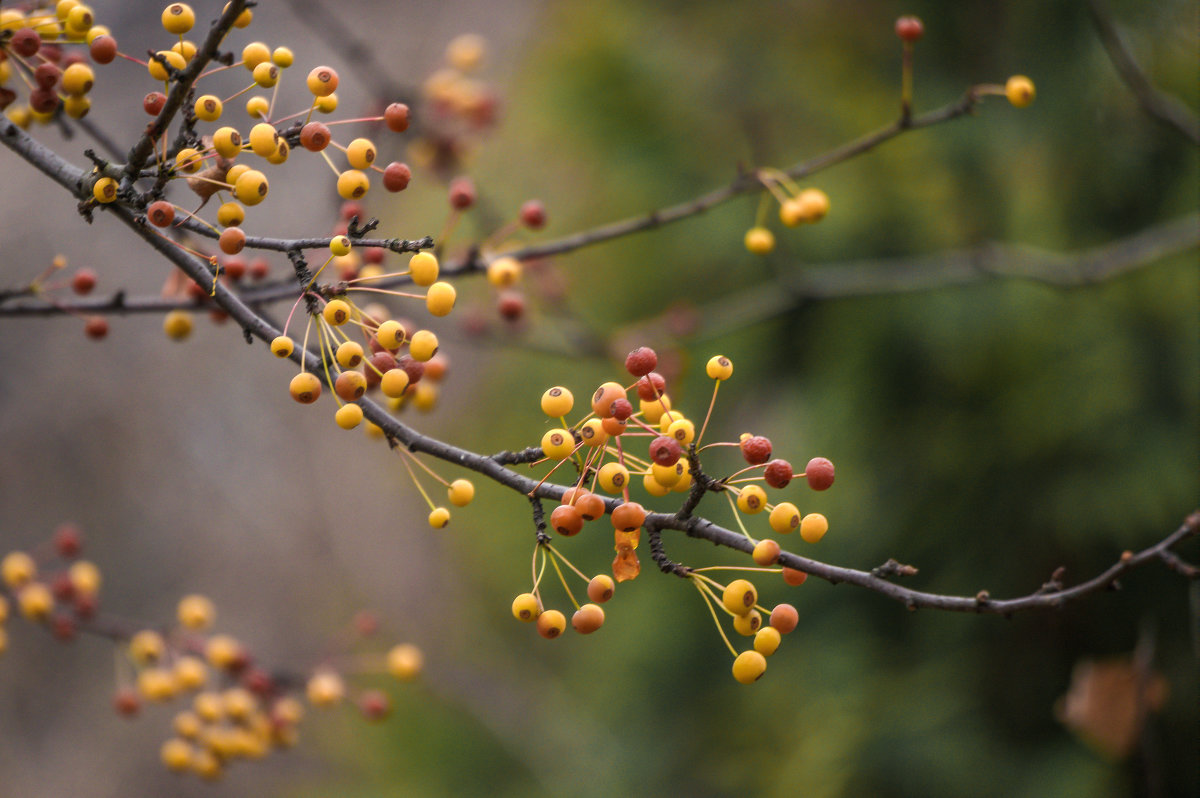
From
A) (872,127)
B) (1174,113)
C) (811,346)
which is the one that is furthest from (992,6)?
(811,346)

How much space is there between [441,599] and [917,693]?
7.78 feet

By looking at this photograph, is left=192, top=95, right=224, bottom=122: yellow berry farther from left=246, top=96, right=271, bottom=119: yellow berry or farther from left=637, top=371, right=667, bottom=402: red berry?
left=637, top=371, right=667, bottom=402: red berry

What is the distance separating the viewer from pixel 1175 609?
1259 millimetres

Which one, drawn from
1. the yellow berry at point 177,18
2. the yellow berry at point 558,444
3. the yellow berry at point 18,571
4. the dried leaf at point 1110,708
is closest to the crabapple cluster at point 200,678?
the yellow berry at point 18,571

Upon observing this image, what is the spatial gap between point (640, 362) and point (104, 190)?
0.33 meters

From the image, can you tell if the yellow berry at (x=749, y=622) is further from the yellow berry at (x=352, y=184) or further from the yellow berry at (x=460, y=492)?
the yellow berry at (x=352, y=184)

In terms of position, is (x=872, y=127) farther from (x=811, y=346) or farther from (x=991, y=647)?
(x=991, y=647)

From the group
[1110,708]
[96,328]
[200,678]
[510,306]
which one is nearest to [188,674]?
[200,678]

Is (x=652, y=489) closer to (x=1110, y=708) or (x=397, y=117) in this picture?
(x=397, y=117)

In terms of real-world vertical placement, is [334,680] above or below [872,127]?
below

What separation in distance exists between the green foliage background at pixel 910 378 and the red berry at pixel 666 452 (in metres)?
0.77

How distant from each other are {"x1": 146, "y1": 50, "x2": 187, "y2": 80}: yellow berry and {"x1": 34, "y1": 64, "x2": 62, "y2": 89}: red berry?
100mm

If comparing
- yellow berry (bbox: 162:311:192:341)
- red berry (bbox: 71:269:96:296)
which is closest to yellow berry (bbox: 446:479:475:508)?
yellow berry (bbox: 162:311:192:341)

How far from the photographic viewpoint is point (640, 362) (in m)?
0.48
